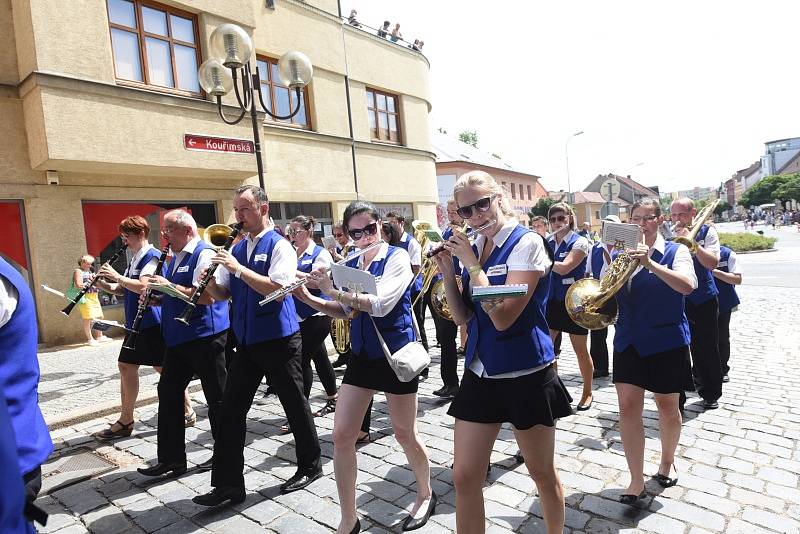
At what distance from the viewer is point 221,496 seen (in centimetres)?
348

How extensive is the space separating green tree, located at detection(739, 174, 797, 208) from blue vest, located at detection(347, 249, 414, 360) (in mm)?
101224

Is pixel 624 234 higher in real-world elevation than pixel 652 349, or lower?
higher

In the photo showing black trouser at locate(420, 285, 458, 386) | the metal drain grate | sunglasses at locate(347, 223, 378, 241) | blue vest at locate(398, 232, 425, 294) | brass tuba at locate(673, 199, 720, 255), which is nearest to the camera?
sunglasses at locate(347, 223, 378, 241)

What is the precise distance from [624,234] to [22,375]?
3.14 metres

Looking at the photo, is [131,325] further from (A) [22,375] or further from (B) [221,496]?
(A) [22,375]

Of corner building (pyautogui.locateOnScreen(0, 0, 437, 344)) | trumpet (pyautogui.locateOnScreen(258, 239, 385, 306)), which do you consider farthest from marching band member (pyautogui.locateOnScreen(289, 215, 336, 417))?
corner building (pyautogui.locateOnScreen(0, 0, 437, 344))

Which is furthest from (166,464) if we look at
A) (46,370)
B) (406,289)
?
(46,370)

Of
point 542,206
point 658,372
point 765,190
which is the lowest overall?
point 658,372

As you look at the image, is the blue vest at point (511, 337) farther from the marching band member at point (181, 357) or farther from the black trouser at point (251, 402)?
the marching band member at point (181, 357)

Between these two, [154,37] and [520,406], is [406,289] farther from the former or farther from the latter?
[154,37]

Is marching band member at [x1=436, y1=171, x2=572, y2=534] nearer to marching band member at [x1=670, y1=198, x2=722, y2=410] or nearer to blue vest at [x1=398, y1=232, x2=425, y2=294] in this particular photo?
marching band member at [x1=670, y1=198, x2=722, y2=410]

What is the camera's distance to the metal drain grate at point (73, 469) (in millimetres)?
4105

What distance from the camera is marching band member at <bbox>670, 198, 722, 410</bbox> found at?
4984 mm

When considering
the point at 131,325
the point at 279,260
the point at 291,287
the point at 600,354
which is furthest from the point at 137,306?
the point at 600,354
